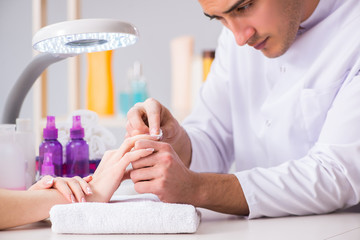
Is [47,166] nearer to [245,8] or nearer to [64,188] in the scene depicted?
[64,188]

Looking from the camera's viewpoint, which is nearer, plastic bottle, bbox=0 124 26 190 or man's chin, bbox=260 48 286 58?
plastic bottle, bbox=0 124 26 190

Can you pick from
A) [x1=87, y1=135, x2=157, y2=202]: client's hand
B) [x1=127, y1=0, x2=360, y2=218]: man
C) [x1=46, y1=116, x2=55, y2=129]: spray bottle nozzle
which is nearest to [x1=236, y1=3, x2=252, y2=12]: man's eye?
[x1=127, y1=0, x2=360, y2=218]: man

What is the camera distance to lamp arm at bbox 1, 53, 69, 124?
3.62 feet

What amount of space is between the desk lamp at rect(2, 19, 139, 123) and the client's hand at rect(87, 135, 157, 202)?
0.69 ft

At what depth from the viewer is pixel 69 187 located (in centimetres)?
96

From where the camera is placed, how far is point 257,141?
1.45m

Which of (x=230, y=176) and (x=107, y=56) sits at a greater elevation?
(x=107, y=56)

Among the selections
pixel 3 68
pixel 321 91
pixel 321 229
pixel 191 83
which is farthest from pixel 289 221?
pixel 3 68

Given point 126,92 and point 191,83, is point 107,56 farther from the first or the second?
point 191,83

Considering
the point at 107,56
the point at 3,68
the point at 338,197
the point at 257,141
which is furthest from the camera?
the point at 3,68

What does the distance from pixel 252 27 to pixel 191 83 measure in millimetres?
974

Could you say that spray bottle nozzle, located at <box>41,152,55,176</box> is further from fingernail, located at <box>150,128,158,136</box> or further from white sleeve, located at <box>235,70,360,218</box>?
white sleeve, located at <box>235,70,360,218</box>

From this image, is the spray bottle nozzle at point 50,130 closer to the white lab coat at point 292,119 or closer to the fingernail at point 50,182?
the fingernail at point 50,182

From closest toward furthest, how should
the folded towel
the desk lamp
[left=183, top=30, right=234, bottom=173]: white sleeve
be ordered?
1. the folded towel
2. the desk lamp
3. [left=183, top=30, right=234, bottom=173]: white sleeve
